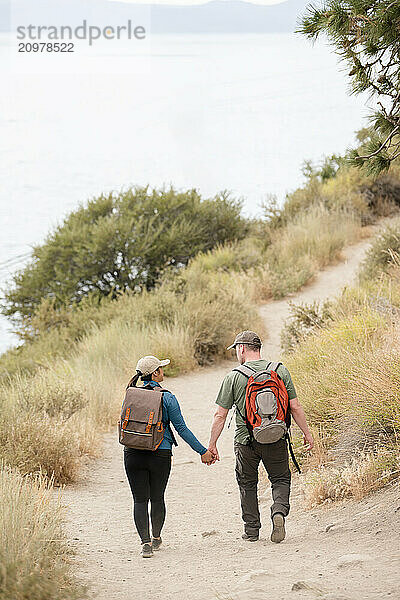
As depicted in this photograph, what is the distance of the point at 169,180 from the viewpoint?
62.8 ft

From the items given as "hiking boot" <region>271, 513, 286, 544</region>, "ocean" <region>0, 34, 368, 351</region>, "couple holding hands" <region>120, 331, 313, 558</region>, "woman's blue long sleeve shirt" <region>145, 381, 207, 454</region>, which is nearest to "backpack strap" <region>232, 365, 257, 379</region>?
"couple holding hands" <region>120, 331, 313, 558</region>

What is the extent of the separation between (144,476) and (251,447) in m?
0.68

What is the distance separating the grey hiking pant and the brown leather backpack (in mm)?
584

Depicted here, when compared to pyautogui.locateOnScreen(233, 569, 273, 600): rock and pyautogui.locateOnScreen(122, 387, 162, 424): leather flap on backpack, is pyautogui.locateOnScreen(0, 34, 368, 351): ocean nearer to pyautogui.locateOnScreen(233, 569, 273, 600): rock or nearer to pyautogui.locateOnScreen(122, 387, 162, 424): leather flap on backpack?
pyautogui.locateOnScreen(122, 387, 162, 424): leather flap on backpack

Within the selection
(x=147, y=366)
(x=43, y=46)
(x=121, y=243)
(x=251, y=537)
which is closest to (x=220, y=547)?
(x=251, y=537)

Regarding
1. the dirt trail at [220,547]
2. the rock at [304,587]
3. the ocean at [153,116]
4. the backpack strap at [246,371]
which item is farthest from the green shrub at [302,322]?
the ocean at [153,116]

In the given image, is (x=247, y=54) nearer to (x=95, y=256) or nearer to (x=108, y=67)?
(x=108, y=67)

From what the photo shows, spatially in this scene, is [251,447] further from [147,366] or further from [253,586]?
[253,586]

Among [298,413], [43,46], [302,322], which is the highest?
[43,46]

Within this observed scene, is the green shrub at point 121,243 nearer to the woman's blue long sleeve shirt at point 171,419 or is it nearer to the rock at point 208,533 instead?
the rock at point 208,533

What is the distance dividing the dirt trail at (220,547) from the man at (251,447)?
23 centimetres

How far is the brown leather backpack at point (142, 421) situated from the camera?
411 cm

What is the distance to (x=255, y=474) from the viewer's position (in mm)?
4402

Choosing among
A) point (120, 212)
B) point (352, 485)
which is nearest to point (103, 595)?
point (352, 485)
